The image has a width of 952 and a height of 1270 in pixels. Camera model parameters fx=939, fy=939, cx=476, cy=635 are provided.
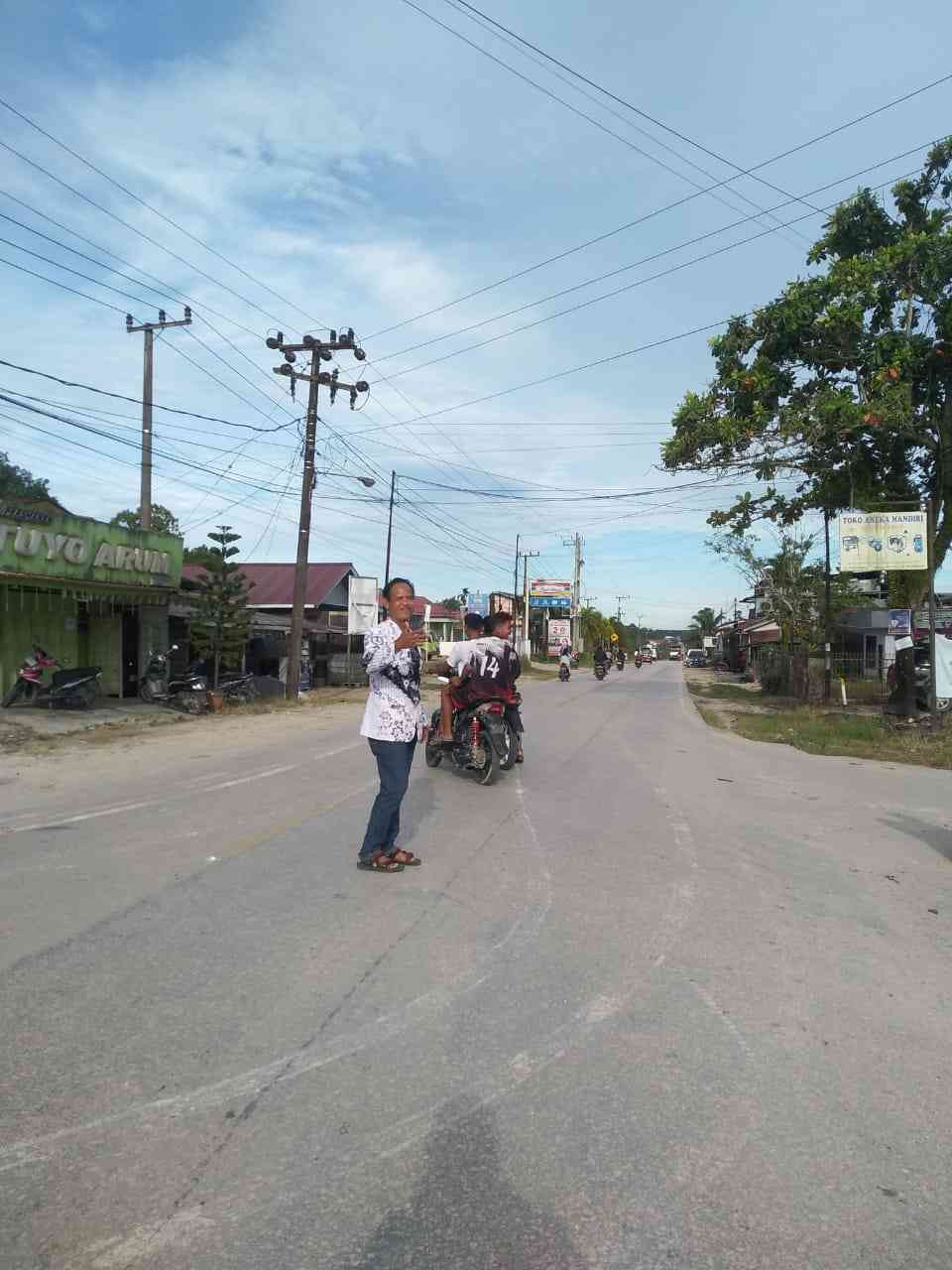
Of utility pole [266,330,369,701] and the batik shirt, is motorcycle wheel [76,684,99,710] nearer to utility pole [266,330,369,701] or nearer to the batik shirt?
utility pole [266,330,369,701]

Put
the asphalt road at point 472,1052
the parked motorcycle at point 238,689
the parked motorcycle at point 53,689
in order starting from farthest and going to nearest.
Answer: the parked motorcycle at point 238,689
the parked motorcycle at point 53,689
the asphalt road at point 472,1052

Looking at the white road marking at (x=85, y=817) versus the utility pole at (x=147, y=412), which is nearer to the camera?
the white road marking at (x=85, y=817)

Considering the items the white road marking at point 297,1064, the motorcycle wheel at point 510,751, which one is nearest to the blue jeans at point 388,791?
the white road marking at point 297,1064

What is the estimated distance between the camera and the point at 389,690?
6.17 metres

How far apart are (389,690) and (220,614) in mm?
16346

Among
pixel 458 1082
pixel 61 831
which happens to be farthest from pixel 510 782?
pixel 458 1082

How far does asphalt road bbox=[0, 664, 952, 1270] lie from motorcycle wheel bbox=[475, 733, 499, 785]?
2.38m

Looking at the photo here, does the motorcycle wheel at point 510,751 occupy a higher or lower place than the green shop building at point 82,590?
lower

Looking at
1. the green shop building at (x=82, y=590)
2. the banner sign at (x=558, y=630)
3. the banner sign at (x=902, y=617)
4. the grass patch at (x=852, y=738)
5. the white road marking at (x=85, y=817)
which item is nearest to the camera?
the white road marking at (x=85, y=817)

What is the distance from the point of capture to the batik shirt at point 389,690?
20.0 ft

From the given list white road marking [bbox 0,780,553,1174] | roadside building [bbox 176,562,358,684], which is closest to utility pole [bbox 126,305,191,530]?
roadside building [bbox 176,562,358,684]

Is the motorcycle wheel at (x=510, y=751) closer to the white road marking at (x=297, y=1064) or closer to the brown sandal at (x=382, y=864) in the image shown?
Result: the brown sandal at (x=382, y=864)

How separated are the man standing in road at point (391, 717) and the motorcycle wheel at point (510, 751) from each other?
4.10m

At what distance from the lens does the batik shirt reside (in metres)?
6.11
